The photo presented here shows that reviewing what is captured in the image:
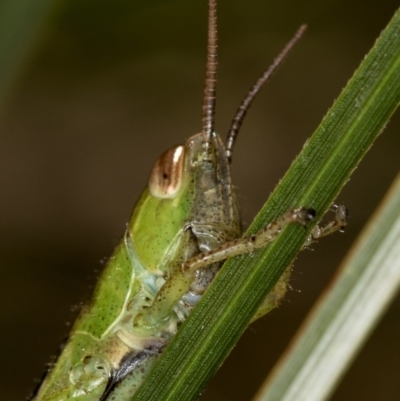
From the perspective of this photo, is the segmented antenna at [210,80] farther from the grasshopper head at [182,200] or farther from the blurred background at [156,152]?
the blurred background at [156,152]

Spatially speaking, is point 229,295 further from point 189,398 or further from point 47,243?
point 47,243

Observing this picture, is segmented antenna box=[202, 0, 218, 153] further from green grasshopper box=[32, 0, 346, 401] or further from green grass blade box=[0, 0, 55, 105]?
green grass blade box=[0, 0, 55, 105]

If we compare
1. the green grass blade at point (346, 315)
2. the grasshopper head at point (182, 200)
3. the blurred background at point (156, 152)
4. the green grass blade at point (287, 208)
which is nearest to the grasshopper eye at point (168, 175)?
the grasshopper head at point (182, 200)

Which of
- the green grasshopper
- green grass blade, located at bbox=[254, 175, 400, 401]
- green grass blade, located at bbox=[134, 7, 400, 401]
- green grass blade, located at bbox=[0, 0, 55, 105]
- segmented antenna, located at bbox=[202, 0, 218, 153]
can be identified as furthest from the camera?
green grass blade, located at bbox=[0, 0, 55, 105]

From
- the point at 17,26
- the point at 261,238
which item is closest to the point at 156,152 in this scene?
the point at 17,26

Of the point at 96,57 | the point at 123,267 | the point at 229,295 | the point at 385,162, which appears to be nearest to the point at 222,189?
the point at 123,267

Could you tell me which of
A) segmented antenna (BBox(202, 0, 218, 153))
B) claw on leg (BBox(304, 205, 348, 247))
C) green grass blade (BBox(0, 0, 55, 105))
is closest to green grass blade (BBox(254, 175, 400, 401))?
claw on leg (BBox(304, 205, 348, 247))

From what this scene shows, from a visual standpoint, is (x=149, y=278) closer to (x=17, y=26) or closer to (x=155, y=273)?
(x=155, y=273)
